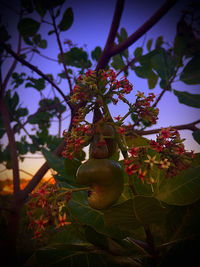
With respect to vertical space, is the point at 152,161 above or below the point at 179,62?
below

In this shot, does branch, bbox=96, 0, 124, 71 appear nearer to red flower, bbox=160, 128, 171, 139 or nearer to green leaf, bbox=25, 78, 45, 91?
red flower, bbox=160, 128, 171, 139

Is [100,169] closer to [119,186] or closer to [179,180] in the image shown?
[119,186]

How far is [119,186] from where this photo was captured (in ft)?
1.33

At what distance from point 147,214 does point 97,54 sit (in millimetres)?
1375

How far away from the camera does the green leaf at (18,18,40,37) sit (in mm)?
999

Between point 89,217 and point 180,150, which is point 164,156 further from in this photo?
point 89,217

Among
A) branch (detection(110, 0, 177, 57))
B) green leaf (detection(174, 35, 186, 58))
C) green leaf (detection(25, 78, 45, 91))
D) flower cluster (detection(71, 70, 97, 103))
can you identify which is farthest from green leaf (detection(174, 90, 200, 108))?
green leaf (detection(25, 78, 45, 91))

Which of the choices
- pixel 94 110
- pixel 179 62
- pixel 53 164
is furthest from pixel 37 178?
pixel 179 62

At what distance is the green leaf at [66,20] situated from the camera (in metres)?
1.05

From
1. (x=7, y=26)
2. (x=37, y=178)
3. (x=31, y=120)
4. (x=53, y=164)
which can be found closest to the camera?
(x=53, y=164)

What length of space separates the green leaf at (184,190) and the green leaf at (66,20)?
1.09 meters

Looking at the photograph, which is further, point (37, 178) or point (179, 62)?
point (37, 178)

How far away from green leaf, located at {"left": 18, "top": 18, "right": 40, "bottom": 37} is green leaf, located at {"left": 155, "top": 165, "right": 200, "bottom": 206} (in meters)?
1.13

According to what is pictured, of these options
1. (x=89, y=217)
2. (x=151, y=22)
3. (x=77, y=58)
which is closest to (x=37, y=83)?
(x=77, y=58)
